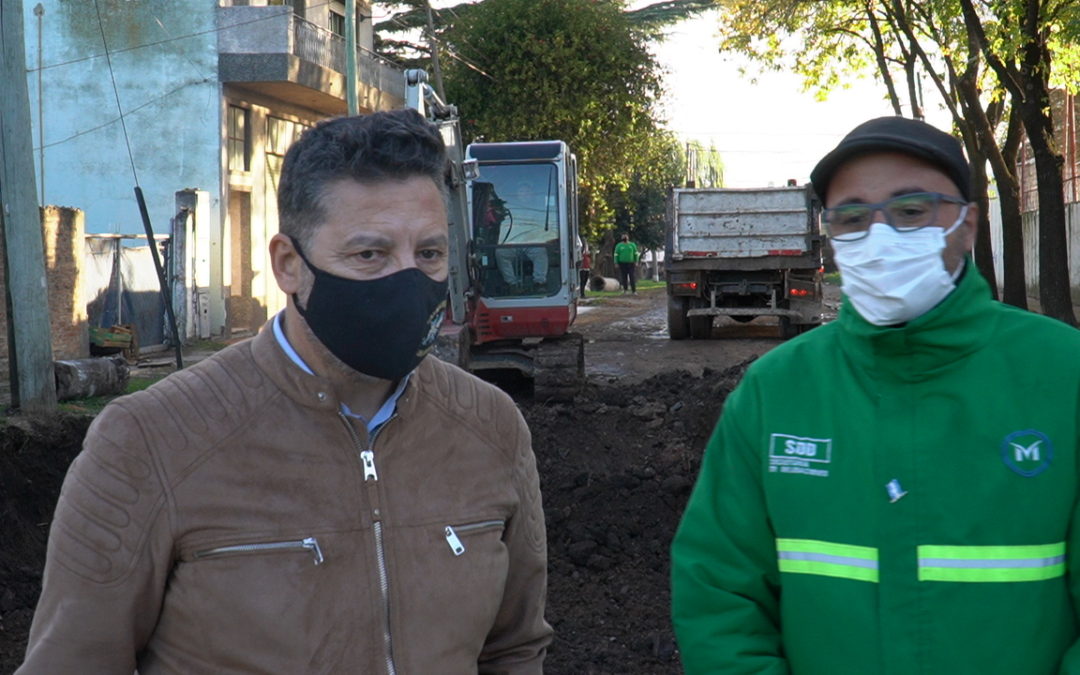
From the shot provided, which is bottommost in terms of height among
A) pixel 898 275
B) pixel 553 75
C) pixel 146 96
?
pixel 898 275

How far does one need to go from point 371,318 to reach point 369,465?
255 mm

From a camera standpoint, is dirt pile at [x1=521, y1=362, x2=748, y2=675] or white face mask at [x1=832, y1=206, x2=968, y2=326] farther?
dirt pile at [x1=521, y1=362, x2=748, y2=675]

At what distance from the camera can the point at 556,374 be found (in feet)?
49.0

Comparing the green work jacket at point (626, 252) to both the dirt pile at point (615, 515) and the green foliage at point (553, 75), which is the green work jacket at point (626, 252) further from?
the dirt pile at point (615, 515)

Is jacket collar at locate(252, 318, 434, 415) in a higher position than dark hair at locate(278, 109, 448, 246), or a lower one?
lower

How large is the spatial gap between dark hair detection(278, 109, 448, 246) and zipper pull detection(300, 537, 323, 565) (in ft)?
1.73

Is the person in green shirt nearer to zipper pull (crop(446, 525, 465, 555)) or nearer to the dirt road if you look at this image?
the dirt road

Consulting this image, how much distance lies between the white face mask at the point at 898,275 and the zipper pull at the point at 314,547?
1.10 metres

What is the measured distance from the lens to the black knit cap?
2.47 m

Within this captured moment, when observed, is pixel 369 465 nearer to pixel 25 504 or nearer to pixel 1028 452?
pixel 1028 452

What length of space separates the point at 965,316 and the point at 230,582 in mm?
1355

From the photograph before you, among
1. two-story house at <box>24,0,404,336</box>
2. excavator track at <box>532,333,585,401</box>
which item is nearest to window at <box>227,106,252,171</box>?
two-story house at <box>24,0,404,336</box>

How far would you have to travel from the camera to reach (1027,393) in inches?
91.4

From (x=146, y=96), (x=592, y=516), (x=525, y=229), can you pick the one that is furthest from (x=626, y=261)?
(x=592, y=516)
